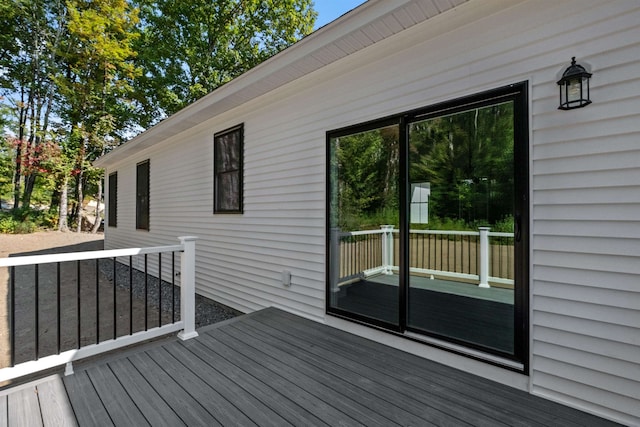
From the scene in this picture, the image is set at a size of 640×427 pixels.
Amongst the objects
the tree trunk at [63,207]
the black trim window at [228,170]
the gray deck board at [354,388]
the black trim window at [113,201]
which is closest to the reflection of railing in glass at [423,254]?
the gray deck board at [354,388]

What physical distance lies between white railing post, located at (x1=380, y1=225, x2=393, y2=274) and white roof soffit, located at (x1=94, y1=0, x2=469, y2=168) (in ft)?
5.52

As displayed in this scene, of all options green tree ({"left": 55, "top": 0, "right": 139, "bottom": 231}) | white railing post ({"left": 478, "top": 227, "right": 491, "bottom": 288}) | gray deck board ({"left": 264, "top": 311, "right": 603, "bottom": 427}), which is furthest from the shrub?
white railing post ({"left": 478, "top": 227, "right": 491, "bottom": 288})

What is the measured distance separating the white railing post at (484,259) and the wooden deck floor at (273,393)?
3.21 ft

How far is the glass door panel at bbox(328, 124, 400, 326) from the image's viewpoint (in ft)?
9.16

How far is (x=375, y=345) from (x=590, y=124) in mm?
2193

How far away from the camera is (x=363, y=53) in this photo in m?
2.87

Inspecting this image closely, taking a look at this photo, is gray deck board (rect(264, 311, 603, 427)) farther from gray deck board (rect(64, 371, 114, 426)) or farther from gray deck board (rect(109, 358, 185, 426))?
gray deck board (rect(64, 371, 114, 426))

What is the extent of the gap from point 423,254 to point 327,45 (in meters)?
2.21

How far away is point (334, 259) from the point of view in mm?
3219

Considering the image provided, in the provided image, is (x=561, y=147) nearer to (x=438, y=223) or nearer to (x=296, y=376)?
(x=438, y=223)

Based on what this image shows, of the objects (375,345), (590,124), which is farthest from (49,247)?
(590,124)

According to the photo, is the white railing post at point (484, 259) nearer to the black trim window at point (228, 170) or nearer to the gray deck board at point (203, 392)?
the gray deck board at point (203, 392)

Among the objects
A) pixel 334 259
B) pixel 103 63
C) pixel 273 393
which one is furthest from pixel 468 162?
pixel 103 63

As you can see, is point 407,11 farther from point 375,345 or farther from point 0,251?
point 0,251
